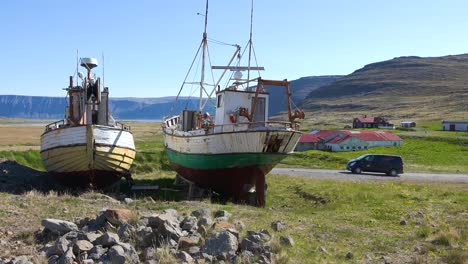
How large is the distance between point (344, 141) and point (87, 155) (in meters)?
53.6

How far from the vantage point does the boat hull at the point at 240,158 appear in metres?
21.8

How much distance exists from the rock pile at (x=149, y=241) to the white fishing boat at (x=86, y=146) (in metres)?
11.6

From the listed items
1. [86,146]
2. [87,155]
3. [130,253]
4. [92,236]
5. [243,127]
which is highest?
[243,127]

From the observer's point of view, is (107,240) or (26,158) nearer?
(107,240)

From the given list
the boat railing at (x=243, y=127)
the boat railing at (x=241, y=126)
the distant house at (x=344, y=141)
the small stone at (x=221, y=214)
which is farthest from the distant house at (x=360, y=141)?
the small stone at (x=221, y=214)

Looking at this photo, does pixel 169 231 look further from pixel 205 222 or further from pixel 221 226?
pixel 221 226

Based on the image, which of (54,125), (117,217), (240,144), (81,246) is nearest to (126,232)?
(117,217)

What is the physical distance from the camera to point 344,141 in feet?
230

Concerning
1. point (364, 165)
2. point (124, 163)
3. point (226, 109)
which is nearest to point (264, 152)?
point (226, 109)

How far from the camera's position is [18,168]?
25.2 m

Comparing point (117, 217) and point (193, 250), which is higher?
point (117, 217)

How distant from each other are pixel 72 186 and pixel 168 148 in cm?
834

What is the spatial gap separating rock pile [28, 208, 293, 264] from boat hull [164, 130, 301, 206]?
11.0 metres

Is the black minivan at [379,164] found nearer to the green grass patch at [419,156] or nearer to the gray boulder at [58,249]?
the green grass patch at [419,156]
